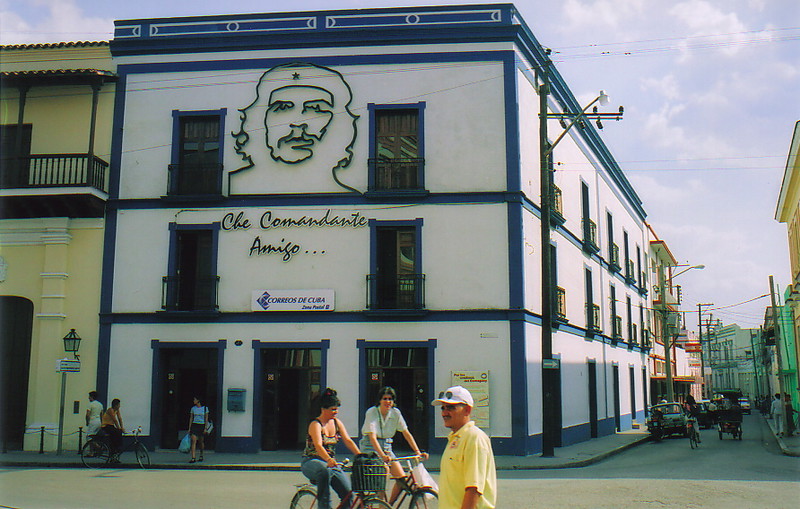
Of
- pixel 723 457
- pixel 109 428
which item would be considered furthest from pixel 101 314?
pixel 723 457

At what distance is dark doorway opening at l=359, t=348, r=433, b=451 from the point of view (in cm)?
1923

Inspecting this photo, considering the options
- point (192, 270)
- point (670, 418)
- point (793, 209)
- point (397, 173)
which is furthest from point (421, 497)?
point (793, 209)

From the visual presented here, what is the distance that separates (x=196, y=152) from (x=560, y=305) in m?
11.9

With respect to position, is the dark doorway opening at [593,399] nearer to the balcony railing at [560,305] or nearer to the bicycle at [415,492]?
the balcony railing at [560,305]

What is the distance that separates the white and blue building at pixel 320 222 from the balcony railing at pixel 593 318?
7347 mm

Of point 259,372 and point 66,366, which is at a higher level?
point 66,366

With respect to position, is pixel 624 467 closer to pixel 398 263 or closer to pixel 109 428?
pixel 398 263

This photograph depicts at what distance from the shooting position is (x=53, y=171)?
20.3 meters

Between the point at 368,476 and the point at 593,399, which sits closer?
the point at 368,476

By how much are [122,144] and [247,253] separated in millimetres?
4804

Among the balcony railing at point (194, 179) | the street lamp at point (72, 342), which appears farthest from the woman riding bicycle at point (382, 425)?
the street lamp at point (72, 342)

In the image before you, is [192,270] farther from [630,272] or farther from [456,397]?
[630,272]

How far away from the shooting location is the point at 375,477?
26.3 feet

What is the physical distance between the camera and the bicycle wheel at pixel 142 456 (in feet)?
55.5
